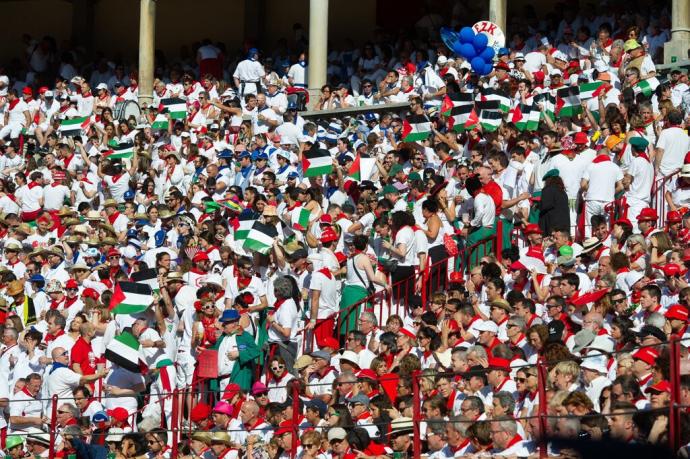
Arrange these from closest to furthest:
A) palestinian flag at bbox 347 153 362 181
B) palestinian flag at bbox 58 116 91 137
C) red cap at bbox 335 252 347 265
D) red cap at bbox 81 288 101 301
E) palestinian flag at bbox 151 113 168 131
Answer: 1. red cap at bbox 335 252 347 265
2. red cap at bbox 81 288 101 301
3. palestinian flag at bbox 347 153 362 181
4. palestinian flag at bbox 151 113 168 131
5. palestinian flag at bbox 58 116 91 137

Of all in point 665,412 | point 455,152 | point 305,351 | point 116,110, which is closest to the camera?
point 665,412

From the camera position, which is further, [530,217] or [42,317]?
[42,317]

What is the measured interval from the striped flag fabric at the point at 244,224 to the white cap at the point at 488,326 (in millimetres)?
4295

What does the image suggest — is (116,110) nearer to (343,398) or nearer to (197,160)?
(197,160)

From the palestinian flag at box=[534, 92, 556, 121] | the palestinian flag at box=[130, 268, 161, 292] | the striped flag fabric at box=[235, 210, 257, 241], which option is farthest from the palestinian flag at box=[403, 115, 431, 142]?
the palestinian flag at box=[130, 268, 161, 292]

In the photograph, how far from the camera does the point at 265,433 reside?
1364 cm

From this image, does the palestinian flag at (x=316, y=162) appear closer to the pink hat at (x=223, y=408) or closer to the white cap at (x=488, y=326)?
the pink hat at (x=223, y=408)

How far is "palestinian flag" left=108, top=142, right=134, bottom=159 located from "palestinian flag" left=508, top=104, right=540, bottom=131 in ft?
22.1

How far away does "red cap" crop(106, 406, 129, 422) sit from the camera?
50.2 feet

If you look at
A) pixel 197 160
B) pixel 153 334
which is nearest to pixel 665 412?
pixel 153 334

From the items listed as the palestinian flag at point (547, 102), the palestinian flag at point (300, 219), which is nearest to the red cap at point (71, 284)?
the palestinian flag at point (300, 219)

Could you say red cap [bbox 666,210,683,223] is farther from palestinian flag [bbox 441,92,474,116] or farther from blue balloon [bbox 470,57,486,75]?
blue balloon [bbox 470,57,486,75]

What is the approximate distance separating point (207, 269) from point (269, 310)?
5.97 feet

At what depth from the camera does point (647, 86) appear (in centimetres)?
1834
